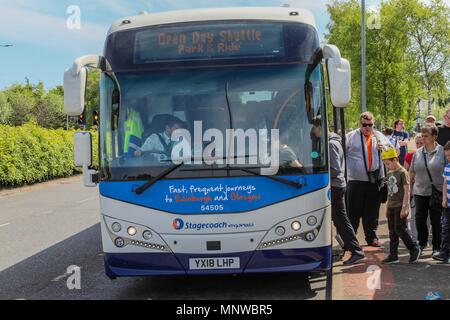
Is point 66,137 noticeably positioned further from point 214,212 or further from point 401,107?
point 214,212

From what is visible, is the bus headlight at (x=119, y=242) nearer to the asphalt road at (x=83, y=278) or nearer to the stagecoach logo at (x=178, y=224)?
the stagecoach logo at (x=178, y=224)

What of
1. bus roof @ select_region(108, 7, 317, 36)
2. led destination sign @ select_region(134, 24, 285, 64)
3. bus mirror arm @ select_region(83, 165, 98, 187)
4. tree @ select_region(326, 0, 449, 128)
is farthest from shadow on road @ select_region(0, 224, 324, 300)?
tree @ select_region(326, 0, 449, 128)

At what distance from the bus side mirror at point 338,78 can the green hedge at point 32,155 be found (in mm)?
17874

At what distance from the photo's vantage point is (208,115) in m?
6.09

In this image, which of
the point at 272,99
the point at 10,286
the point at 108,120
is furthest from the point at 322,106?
the point at 10,286

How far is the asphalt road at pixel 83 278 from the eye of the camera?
6602 millimetres

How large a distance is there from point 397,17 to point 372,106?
507 cm

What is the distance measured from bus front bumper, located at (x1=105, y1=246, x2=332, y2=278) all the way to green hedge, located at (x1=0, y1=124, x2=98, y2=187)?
17.0 metres

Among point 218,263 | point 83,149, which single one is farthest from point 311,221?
point 83,149

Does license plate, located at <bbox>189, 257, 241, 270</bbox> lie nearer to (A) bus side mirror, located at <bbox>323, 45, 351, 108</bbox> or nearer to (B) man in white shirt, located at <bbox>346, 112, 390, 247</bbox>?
(A) bus side mirror, located at <bbox>323, 45, 351, 108</bbox>

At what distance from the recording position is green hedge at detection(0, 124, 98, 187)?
874 inches

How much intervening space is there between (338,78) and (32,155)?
67.8 feet

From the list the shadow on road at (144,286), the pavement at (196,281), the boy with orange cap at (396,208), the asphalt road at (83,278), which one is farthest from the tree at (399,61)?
the shadow on road at (144,286)

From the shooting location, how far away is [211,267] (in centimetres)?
596
